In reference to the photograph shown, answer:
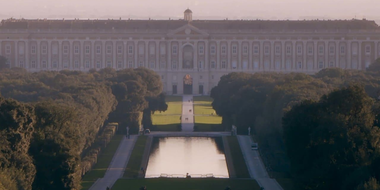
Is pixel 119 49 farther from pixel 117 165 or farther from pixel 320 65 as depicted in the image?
pixel 117 165

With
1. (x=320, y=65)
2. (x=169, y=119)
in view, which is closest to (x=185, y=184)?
(x=169, y=119)

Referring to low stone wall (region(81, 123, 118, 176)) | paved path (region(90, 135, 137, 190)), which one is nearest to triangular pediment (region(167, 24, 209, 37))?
low stone wall (region(81, 123, 118, 176))

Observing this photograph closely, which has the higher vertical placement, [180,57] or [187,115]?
[180,57]

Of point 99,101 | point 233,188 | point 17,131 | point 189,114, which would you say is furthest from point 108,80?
point 17,131

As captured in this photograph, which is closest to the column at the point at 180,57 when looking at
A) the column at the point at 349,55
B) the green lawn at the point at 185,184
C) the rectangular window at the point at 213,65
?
the rectangular window at the point at 213,65

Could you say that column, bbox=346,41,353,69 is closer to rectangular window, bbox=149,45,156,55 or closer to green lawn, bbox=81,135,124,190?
rectangular window, bbox=149,45,156,55

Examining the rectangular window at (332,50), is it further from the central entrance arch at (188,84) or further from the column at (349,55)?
the central entrance arch at (188,84)
